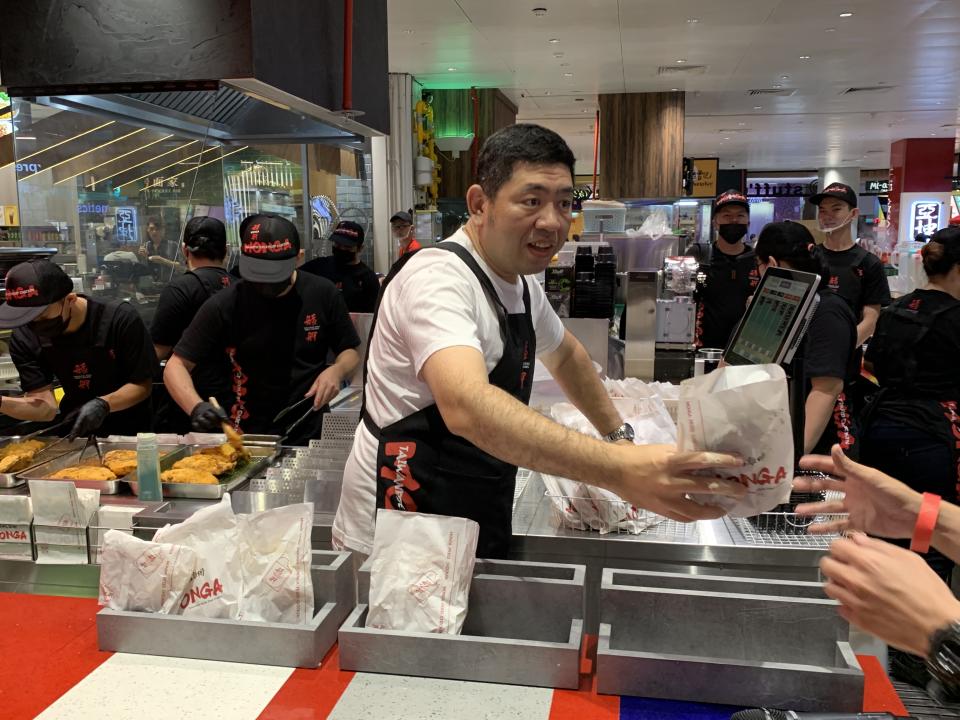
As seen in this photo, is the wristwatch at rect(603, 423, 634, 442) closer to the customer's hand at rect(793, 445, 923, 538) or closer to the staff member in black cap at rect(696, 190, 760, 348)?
the customer's hand at rect(793, 445, 923, 538)

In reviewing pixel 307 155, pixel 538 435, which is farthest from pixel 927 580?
pixel 307 155

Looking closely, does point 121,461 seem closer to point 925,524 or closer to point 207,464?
point 207,464

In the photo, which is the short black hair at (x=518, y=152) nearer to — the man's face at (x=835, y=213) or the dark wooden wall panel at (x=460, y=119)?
the man's face at (x=835, y=213)

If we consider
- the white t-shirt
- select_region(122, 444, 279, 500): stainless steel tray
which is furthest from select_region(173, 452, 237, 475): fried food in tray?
the white t-shirt

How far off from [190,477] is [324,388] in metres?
0.93

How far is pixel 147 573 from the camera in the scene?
1.48 metres

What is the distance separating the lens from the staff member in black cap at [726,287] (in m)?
4.79

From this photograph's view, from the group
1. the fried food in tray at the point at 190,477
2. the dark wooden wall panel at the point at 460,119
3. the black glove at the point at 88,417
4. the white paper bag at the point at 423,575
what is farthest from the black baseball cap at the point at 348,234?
the dark wooden wall panel at the point at 460,119

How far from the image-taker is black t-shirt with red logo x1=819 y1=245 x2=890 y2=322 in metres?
4.94

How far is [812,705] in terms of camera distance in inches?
50.1

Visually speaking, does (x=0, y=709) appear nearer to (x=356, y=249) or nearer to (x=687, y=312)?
(x=687, y=312)

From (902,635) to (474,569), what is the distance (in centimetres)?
72

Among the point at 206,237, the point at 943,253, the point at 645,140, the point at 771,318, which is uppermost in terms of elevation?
the point at 645,140

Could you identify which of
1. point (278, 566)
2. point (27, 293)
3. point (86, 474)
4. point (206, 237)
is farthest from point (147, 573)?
point (206, 237)
